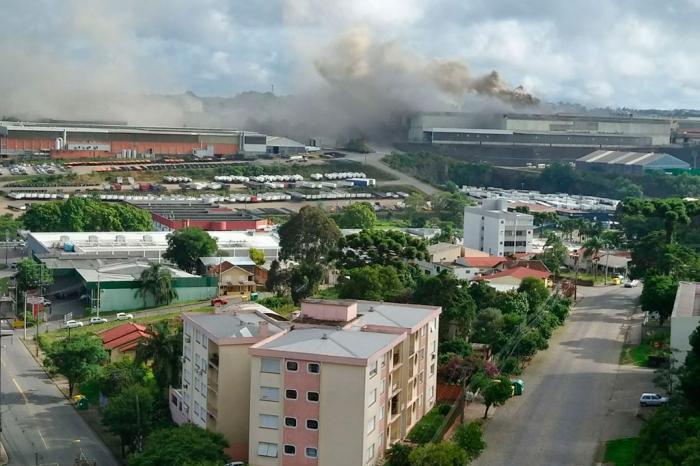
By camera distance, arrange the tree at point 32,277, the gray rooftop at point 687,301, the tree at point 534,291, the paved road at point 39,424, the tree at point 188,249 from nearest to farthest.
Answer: the paved road at point 39,424
the gray rooftop at point 687,301
the tree at point 534,291
the tree at point 32,277
the tree at point 188,249

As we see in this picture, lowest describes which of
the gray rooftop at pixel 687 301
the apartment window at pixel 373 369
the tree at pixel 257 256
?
the tree at pixel 257 256

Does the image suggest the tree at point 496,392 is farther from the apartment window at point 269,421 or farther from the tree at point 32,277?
the tree at point 32,277

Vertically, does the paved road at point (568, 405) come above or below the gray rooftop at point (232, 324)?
below

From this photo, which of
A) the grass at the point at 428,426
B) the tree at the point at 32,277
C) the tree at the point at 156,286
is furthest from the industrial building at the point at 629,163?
the grass at the point at 428,426

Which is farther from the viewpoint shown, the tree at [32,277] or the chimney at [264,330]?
the tree at [32,277]

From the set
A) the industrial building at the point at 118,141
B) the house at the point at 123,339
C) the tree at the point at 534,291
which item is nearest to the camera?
the house at the point at 123,339

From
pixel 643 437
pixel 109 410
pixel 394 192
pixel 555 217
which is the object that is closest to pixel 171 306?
pixel 109 410
